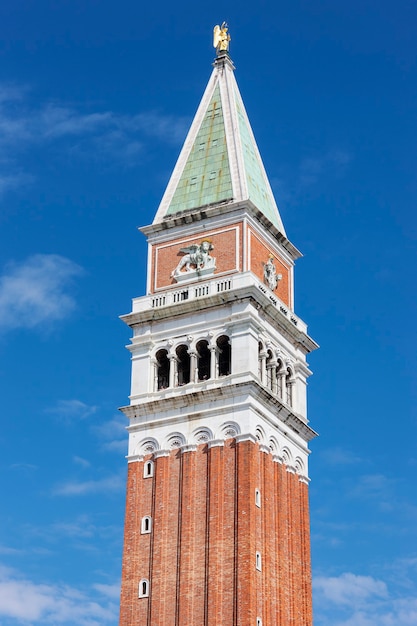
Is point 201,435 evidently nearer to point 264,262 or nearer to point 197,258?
point 197,258

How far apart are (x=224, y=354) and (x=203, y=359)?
1.42 metres

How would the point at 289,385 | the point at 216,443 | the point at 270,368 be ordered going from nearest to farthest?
the point at 216,443 → the point at 270,368 → the point at 289,385

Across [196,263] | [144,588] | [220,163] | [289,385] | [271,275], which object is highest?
[220,163]

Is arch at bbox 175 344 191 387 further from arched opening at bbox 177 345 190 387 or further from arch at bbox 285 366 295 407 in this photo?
arch at bbox 285 366 295 407

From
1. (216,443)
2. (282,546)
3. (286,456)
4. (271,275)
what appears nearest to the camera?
(216,443)

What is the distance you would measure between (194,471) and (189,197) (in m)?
20.8

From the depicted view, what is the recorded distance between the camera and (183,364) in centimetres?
7869

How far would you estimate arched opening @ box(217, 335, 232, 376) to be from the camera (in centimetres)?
7706

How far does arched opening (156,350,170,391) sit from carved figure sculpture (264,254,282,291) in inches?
336

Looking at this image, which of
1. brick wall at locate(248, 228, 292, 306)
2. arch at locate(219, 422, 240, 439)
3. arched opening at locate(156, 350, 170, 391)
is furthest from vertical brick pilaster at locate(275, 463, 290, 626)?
brick wall at locate(248, 228, 292, 306)

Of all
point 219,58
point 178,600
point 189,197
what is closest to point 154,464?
point 178,600

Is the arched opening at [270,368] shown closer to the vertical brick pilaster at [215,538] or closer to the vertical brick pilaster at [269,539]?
the vertical brick pilaster at [269,539]

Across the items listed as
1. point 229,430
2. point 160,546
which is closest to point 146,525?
point 160,546

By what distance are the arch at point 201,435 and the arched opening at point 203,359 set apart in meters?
3.96
